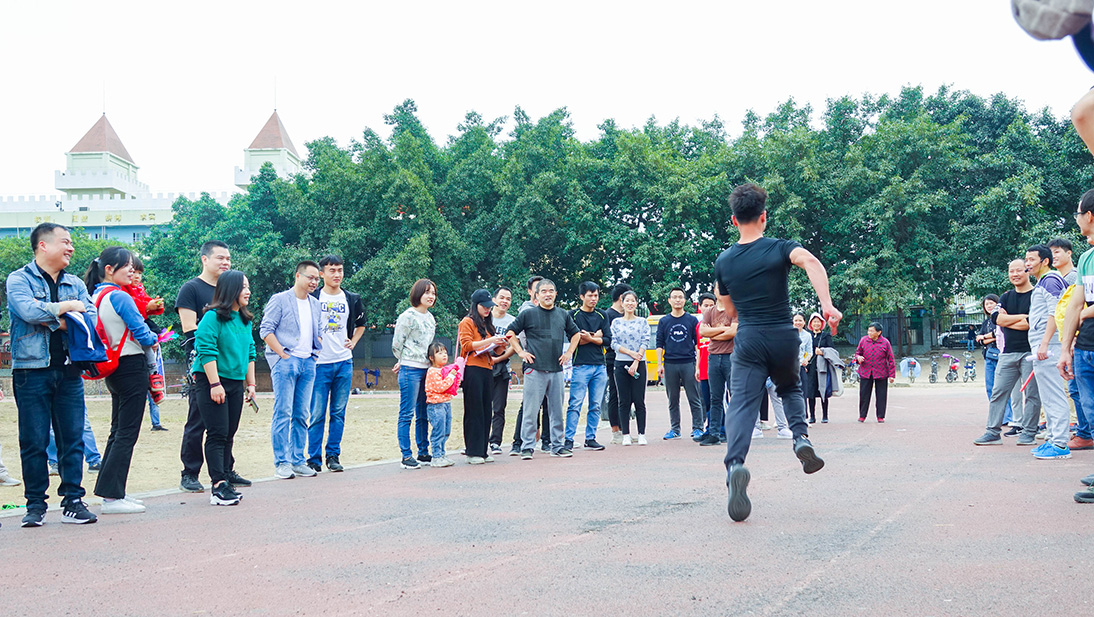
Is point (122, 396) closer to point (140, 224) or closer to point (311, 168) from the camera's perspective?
point (311, 168)

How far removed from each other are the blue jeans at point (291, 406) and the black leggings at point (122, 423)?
69.1 inches

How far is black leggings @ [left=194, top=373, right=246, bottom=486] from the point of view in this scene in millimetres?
7199

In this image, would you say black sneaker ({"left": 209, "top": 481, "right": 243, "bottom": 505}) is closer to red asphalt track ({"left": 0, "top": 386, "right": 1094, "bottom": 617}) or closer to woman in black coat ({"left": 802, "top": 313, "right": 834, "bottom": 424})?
red asphalt track ({"left": 0, "top": 386, "right": 1094, "bottom": 617})

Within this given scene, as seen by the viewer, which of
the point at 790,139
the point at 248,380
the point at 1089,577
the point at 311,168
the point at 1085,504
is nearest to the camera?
the point at 1089,577

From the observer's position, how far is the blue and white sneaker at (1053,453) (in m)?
8.68

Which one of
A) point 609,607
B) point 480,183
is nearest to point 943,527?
point 609,607

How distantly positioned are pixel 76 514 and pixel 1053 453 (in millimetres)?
8339

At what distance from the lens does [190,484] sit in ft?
25.6

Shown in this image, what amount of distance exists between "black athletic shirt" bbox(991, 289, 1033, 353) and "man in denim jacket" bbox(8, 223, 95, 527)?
29.0ft

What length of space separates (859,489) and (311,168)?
47.0 m

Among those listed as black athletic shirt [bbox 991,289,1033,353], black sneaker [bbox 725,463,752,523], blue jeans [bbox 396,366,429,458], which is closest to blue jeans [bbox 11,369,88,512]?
→ blue jeans [bbox 396,366,429,458]

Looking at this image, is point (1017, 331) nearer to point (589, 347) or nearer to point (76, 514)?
point (589, 347)

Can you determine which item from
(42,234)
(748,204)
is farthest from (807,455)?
(42,234)

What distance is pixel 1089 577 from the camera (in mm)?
4012
